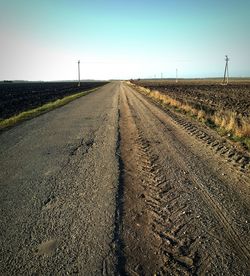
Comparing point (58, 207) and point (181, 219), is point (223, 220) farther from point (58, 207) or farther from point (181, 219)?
point (58, 207)

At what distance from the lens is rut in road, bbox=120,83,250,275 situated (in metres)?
3.71

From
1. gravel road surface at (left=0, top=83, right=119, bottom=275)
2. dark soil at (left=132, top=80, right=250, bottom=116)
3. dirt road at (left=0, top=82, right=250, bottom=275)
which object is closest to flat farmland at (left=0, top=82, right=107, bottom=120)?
gravel road surface at (left=0, top=83, right=119, bottom=275)

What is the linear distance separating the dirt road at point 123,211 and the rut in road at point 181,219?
2cm

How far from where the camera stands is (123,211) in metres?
5.11

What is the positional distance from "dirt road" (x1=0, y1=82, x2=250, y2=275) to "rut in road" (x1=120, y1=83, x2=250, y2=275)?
2 centimetres

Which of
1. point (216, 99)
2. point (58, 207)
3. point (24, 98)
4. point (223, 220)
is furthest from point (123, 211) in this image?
point (24, 98)

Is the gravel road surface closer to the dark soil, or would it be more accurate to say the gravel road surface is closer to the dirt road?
the dirt road

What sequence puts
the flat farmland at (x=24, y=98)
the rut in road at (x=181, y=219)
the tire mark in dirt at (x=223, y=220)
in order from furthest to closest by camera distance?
the flat farmland at (x=24, y=98), the tire mark in dirt at (x=223, y=220), the rut in road at (x=181, y=219)

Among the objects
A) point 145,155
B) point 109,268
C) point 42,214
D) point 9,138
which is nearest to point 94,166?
point 145,155

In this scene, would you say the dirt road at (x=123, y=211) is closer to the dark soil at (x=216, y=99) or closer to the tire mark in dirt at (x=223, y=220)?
the tire mark in dirt at (x=223, y=220)

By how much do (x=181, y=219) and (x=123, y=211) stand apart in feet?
3.36

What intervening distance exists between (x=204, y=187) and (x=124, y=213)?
2.10m

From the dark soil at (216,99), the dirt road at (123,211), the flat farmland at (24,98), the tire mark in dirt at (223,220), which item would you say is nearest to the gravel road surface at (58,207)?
the dirt road at (123,211)

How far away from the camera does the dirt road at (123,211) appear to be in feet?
12.3
